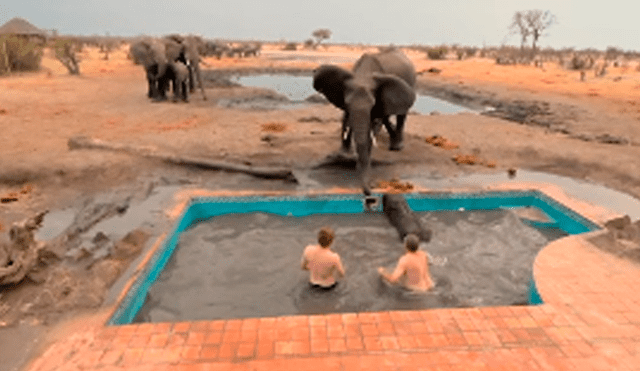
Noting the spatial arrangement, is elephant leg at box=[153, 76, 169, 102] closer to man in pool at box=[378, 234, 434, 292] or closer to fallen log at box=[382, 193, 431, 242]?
fallen log at box=[382, 193, 431, 242]

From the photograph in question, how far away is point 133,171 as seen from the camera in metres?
9.02

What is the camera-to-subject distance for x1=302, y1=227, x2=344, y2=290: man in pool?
17.0 feet

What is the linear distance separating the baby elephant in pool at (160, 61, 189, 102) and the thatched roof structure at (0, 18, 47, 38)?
25971mm

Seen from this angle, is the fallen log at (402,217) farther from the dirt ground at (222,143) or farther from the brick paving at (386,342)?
the brick paving at (386,342)

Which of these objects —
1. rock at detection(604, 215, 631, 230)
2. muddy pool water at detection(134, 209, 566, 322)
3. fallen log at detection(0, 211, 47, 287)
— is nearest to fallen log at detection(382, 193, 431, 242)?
muddy pool water at detection(134, 209, 566, 322)

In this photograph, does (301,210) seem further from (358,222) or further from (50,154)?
(50,154)

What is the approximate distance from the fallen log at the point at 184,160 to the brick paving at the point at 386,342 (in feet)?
15.5

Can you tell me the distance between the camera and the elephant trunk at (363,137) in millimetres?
7334

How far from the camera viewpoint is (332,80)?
7977 millimetres

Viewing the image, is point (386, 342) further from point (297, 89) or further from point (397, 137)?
point (297, 89)

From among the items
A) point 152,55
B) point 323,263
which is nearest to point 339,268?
point 323,263

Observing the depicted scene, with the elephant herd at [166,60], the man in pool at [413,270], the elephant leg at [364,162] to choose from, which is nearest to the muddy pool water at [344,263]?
the man in pool at [413,270]

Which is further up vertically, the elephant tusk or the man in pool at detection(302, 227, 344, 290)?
the elephant tusk

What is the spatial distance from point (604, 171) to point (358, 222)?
618cm
